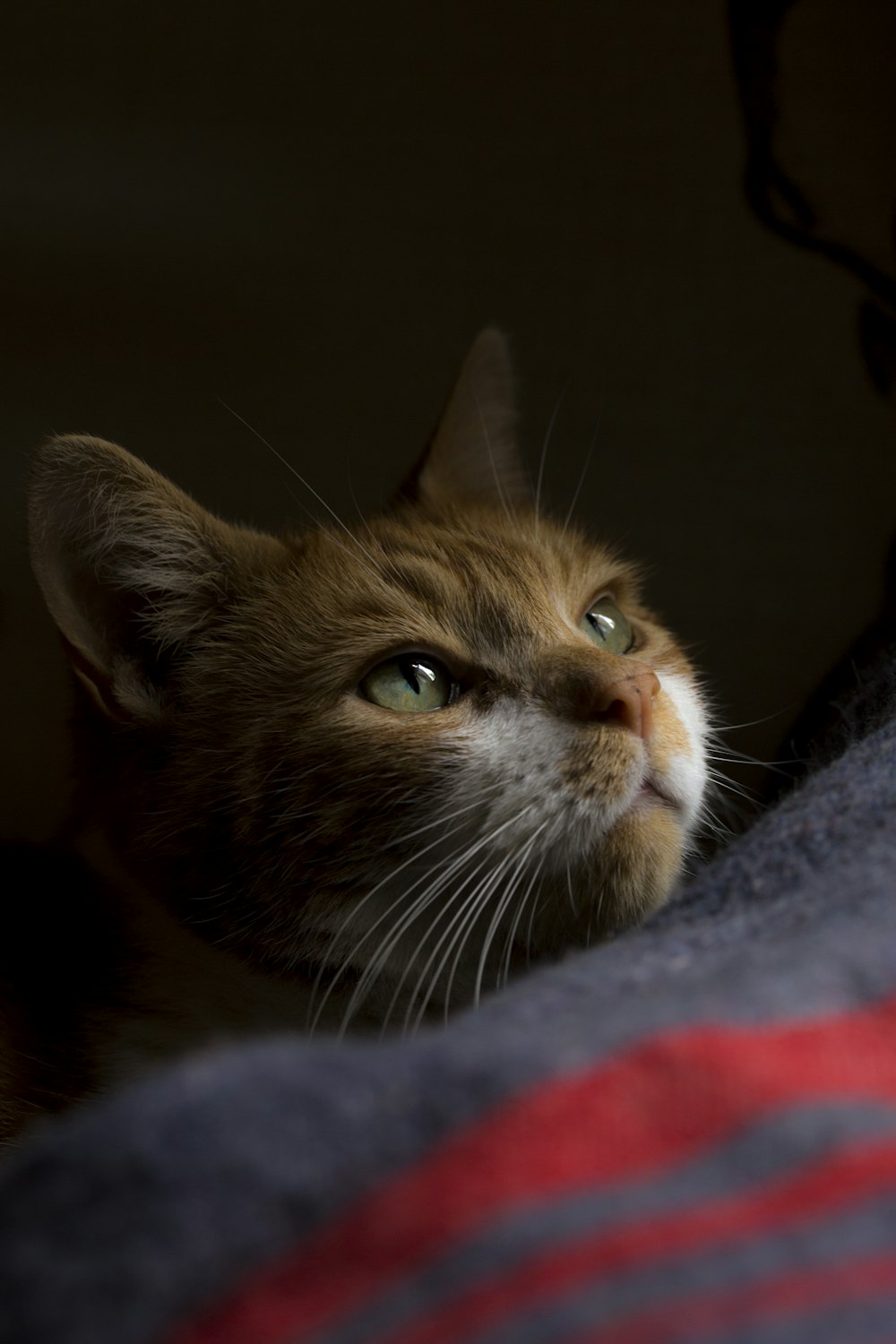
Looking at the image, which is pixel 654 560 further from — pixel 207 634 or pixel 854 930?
pixel 854 930

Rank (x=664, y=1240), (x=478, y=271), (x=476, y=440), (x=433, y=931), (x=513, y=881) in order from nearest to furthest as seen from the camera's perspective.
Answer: (x=664, y=1240), (x=513, y=881), (x=433, y=931), (x=476, y=440), (x=478, y=271)

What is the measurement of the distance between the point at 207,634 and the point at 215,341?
95 cm

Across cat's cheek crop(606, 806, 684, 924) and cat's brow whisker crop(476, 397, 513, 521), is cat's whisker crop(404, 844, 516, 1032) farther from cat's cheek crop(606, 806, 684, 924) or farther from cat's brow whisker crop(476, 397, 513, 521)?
cat's brow whisker crop(476, 397, 513, 521)

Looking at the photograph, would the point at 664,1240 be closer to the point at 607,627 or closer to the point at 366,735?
the point at 366,735

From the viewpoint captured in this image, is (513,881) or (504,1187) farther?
(513,881)

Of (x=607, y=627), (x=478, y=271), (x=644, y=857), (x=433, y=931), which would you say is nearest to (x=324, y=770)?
(x=433, y=931)

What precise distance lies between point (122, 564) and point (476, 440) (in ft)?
1.92

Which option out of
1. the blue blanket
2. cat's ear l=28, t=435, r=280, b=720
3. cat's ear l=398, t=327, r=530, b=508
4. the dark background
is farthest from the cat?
the dark background

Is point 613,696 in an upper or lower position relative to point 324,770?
upper

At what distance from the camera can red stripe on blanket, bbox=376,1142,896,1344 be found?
37 centimetres

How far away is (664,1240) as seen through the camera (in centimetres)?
38

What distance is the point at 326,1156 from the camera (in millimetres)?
420

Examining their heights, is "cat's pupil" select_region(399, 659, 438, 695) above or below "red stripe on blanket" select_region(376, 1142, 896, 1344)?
below

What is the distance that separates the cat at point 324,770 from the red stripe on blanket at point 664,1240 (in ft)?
1.67
